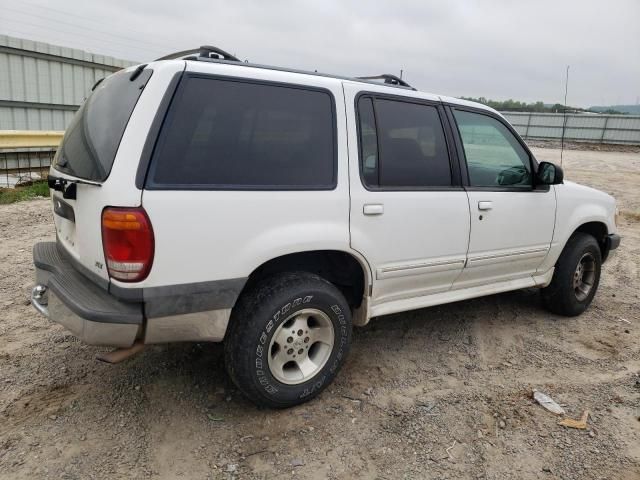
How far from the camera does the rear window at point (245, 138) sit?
2363 millimetres

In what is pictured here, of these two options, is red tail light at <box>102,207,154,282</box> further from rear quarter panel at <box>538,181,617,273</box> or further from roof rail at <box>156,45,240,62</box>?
rear quarter panel at <box>538,181,617,273</box>

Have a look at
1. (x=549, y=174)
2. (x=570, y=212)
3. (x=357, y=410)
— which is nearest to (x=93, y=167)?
(x=357, y=410)

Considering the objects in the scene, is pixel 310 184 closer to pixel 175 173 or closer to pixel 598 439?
pixel 175 173

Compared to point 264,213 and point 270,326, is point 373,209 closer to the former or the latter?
point 264,213

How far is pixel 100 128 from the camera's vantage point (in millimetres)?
2580

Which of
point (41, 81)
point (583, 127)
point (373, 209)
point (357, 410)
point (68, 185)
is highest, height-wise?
point (583, 127)

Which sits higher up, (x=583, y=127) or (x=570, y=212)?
(x=583, y=127)

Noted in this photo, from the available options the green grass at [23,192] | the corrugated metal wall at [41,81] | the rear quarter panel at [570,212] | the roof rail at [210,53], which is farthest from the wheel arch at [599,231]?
the corrugated metal wall at [41,81]

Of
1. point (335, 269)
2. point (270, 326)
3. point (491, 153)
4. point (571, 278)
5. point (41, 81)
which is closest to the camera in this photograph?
point (270, 326)

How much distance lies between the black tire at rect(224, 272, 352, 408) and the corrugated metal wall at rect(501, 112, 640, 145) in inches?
1227

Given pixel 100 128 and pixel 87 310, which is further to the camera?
pixel 100 128

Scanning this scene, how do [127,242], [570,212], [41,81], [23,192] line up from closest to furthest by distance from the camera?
[127,242]
[570,212]
[23,192]
[41,81]

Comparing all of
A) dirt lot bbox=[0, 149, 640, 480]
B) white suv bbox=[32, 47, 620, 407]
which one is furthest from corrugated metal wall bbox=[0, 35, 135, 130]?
white suv bbox=[32, 47, 620, 407]

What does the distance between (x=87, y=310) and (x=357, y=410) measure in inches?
64.4
